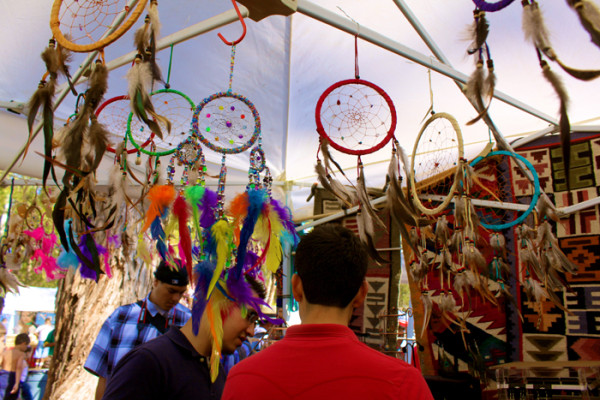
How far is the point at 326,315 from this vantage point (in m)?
0.96

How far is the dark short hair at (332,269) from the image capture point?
97cm

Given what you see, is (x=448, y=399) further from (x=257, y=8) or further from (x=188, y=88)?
(x=188, y=88)

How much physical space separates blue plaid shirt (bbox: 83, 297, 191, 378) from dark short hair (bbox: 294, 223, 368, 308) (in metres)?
1.70

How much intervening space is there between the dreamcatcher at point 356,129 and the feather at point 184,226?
0.69 m

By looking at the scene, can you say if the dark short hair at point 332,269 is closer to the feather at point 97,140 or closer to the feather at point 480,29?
the feather at point 480,29

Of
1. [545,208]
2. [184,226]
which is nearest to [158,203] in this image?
[184,226]

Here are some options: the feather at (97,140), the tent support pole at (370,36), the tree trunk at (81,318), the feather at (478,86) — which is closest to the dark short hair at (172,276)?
the feather at (97,140)

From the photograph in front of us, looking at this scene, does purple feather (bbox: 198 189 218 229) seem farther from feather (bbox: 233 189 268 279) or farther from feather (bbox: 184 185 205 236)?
feather (bbox: 233 189 268 279)

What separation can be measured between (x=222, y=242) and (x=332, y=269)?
88 centimetres

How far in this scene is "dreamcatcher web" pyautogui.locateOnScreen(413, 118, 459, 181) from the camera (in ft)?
10.0

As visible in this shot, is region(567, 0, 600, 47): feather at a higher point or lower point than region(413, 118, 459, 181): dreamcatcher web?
lower

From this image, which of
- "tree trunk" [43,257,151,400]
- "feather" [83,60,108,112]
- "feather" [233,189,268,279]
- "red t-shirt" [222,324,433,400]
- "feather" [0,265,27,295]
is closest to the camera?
"red t-shirt" [222,324,433,400]

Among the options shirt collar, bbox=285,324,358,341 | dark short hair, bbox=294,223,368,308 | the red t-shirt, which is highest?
dark short hair, bbox=294,223,368,308

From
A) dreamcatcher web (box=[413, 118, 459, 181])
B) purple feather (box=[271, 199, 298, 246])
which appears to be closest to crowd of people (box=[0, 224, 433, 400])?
purple feather (box=[271, 199, 298, 246])
